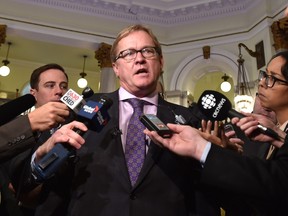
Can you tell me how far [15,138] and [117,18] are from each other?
674 cm

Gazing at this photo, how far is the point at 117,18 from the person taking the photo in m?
7.72

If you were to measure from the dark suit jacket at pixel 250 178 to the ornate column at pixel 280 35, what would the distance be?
5569 millimetres

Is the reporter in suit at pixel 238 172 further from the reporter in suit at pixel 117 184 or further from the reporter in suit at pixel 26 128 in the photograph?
the reporter in suit at pixel 26 128

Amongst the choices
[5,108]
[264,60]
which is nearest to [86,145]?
[5,108]

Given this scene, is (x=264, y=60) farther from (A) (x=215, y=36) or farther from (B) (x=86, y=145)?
(B) (x=86, y=145)

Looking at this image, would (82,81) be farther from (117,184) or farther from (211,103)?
(117,184)

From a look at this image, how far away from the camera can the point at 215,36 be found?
24.5 ft

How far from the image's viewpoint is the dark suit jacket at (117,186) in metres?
1.36

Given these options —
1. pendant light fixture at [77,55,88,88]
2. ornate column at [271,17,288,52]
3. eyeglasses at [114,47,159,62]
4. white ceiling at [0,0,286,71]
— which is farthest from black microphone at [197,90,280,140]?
pendant light fixture at [77,55,88,88]

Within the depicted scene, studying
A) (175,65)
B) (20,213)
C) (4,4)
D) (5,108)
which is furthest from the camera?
(175,65)

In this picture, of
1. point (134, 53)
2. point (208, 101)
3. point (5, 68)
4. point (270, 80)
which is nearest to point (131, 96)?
point (134, 53)

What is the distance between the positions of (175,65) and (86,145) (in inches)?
253

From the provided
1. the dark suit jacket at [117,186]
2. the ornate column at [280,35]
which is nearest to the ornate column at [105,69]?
the ornate column at [280,35]

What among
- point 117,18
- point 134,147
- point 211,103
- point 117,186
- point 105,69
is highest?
point 117,18
